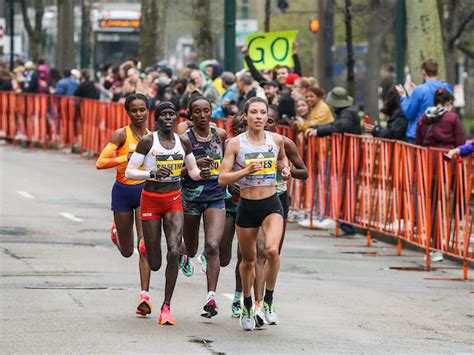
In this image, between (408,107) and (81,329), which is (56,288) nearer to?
(81,329)

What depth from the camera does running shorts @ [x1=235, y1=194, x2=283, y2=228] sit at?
11461 mm

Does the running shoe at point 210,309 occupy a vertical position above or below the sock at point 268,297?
below

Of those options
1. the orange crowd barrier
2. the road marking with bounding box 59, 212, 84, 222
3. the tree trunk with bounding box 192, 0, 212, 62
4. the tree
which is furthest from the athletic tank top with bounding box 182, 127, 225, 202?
the tree

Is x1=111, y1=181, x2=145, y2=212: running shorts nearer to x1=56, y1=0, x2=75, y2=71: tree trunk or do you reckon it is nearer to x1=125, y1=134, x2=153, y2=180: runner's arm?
x1=125, y1=134, x2=153, y2=180: runner's arm

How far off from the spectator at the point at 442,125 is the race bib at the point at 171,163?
567cm

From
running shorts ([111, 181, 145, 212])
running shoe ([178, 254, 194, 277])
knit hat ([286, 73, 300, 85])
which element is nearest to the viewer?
running shoe ([178, 254, 194, 277])

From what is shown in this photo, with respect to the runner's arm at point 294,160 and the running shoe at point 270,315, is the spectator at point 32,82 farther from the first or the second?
the running shoe at point 270,315

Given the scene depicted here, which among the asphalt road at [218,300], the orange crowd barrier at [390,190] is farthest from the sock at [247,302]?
the orange crowd barrier at [390,190]

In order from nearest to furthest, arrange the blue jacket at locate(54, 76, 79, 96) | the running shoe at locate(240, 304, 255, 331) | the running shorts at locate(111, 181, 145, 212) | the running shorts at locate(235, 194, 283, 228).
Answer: the running shoe at locate(240, 304, 255, 331) < the running shorts at locate(235, 194, 283, 228) < the running shorts at locate(111, 181, 145, 212) < the blue jacket at locate(54, 76, 79, 96)

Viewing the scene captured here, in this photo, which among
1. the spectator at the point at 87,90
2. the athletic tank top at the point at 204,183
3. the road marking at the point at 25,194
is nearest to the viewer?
the athletic tank top at the point at 204,183

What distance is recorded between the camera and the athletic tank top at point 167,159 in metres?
11.7

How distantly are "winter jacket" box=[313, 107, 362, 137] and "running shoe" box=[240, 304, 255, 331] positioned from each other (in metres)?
7.84

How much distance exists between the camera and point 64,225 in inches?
768

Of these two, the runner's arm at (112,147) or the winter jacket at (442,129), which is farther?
the winter jacket at (442,129)
